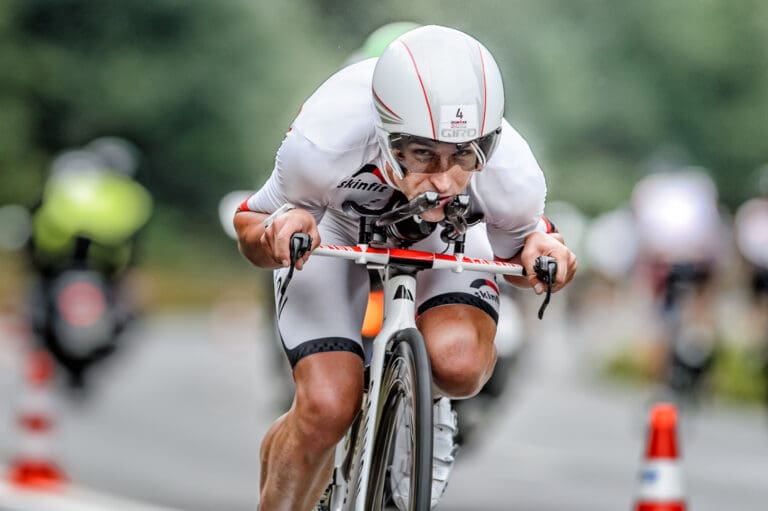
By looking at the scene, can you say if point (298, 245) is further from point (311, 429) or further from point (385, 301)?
point (311, 429)

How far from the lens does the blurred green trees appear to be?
143 feet

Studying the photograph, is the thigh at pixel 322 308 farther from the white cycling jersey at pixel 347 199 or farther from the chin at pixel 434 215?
the chin at pixel 434 215

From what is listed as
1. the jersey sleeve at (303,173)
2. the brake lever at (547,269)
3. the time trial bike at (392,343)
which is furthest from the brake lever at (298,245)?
the brake lever at (547,269)

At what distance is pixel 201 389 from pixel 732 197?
2786cm

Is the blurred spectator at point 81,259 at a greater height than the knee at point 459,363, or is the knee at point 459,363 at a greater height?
the blurred spectator at point 81,259

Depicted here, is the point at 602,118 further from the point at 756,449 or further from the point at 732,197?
the point at 756,449

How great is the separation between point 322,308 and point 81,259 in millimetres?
10008

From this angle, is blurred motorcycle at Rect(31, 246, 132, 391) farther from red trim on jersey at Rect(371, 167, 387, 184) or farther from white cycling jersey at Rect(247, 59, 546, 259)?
red trim on jersey at Rect(371, 167, 387, 184)

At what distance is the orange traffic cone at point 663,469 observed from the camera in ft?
21.6

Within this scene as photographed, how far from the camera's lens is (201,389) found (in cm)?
1916

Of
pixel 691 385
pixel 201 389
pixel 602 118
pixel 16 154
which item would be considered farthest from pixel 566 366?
pixel 602 118

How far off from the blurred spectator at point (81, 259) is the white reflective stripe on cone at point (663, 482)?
9.62 metres

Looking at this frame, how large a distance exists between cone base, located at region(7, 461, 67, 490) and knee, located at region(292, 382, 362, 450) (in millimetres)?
5255

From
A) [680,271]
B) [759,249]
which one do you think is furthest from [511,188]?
[759,249]
